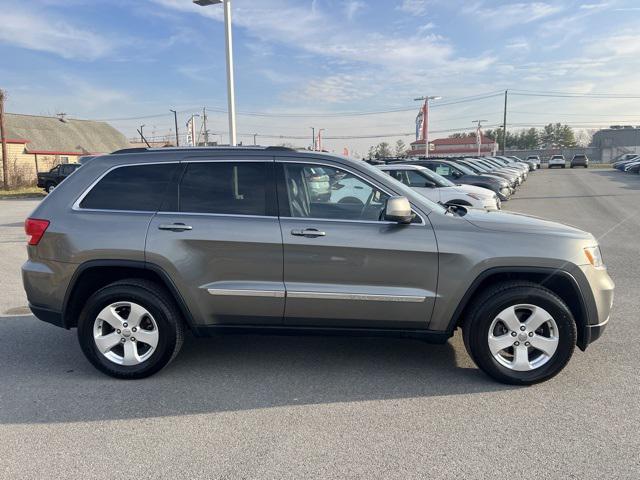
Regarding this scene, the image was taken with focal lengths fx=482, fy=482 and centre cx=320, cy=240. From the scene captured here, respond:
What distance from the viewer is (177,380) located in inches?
157

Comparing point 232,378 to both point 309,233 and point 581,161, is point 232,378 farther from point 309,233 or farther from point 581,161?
point 581,161

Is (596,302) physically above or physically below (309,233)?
below

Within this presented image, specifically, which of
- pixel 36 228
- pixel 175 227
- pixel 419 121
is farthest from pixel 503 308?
pixel 419 121

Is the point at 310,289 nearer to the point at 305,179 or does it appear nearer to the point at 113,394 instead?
the point at 305,179

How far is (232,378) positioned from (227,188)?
1.58 metres

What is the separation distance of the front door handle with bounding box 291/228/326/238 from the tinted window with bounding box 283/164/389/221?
18cm

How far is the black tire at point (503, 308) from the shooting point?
370 centimetres

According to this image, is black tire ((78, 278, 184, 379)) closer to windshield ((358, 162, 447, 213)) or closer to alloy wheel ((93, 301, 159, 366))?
alloy wheel ((93, 301, 159, 366))

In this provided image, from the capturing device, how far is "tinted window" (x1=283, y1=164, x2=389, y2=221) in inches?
154

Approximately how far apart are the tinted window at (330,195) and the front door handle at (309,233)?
178mm

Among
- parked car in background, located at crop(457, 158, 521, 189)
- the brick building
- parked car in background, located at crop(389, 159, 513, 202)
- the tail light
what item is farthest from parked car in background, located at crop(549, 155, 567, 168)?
the tail light

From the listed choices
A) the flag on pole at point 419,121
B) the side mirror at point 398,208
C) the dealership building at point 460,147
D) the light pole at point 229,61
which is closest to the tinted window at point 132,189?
the side mirror at point 398,208

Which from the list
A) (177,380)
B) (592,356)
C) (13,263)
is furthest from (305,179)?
(13,263)

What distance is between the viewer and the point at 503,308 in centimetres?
372
